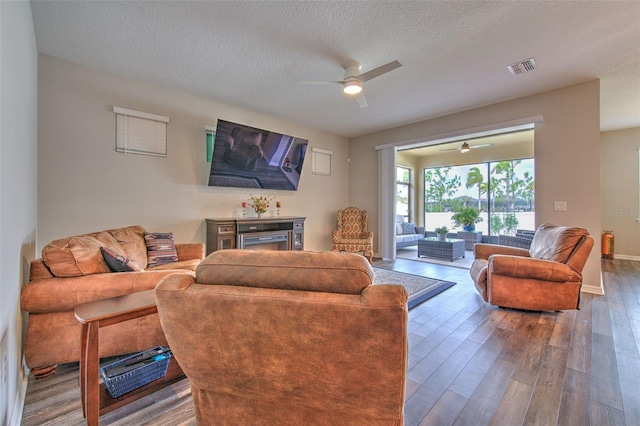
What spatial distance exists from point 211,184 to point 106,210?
52.3 inches

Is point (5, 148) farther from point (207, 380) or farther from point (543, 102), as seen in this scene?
point (543, 102)

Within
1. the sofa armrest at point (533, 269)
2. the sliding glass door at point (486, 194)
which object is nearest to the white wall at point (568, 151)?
the sofa armrest at point (533, 269)

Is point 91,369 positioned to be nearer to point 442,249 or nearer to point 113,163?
point 113,163

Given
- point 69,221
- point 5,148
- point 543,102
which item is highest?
point 543,102

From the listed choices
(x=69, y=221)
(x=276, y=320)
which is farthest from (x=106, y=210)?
(x=276, y=320)

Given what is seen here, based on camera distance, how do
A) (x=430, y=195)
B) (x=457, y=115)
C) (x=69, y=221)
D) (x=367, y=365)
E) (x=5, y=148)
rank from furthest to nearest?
(x=430, y=195), (x=457, y=115), (x=69, y=221), (x=5, y=148), (x=367, y=365)

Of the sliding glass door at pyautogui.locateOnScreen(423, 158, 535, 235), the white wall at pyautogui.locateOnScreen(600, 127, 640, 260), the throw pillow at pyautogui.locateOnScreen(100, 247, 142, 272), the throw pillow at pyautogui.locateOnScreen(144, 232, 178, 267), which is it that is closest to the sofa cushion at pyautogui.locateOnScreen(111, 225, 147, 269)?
the throw pillow at pyautogui.locateOnScreen(144, 232, 178, 267)

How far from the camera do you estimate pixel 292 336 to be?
0.90 metres

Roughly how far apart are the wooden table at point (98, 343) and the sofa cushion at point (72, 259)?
0.61 m

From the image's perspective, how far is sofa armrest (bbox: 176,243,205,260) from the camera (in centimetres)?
332

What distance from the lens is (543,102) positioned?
3881mm

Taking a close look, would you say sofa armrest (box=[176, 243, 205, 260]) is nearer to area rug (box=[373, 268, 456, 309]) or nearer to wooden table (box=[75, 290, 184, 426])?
wooden table (box=[75, 290, 184, 426])

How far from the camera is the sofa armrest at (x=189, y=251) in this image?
10.9 feet

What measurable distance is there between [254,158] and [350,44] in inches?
94.3
